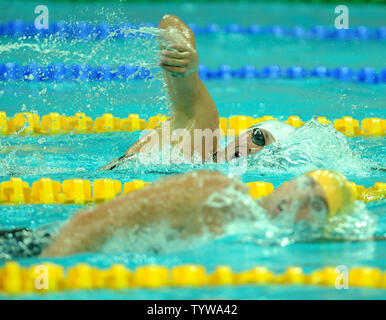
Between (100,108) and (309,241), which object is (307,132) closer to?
(309,241)

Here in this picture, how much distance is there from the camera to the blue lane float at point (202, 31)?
637 cm

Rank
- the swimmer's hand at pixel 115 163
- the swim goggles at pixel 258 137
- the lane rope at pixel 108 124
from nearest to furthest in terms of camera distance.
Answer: the swim goggles at pixel 258 137 < the swimmer's hand at pixel 115 163 < the lane rope at pixel 108 124

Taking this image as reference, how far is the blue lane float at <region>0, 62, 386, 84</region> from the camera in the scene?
5.30m

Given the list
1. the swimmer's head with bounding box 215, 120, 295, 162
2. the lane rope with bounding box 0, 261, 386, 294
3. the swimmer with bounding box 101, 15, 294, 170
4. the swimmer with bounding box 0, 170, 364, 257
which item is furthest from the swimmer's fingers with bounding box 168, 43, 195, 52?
the lane rope with bounding box 0, 261, 386, 294

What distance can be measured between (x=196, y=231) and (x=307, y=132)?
4.89ft

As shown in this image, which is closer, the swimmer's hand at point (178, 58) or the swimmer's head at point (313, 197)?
the swimmer's head at point (313, 197)

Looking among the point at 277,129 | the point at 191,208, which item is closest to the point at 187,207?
the point at 191,208

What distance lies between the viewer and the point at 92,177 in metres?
3.25

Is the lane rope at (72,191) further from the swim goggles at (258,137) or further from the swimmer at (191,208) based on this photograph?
the swimmer at (191,208)

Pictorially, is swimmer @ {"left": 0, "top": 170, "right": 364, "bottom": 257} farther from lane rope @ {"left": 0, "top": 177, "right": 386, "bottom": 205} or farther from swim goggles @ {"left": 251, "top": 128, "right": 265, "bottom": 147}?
swim goggles @ {"left": 251, "top": 128, "right": 265, "bottom": 147}

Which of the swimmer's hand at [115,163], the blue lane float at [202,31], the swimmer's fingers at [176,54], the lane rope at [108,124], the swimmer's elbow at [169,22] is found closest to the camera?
the swimmer's fingers at [176,54]

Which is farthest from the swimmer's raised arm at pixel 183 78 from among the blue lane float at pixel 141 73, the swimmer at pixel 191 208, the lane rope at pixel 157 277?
the blue lane float at pixel 141 73

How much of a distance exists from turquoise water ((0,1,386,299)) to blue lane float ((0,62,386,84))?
81 millimetres

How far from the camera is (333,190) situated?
216 cm
